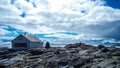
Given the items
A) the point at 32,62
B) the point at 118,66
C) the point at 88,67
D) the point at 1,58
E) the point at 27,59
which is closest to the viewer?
the point at 118,66

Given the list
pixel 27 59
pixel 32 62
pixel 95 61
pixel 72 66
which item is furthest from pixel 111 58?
pixel 27 59

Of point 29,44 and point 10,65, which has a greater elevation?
point 29,44

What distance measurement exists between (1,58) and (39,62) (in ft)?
63.2

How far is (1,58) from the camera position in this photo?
6731cm

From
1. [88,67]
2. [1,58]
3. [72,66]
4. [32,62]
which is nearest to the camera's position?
[88,67]

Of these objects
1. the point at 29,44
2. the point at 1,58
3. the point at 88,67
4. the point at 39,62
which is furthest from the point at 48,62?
the point at 29,44

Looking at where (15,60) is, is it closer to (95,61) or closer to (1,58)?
(1,58)

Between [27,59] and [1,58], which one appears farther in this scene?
[1,58]

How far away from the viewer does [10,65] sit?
57.8 m

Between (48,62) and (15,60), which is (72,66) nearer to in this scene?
(48,62)

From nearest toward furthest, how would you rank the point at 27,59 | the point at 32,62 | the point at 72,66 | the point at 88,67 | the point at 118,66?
the point at 118,66, the point at 88,67, the point at 72,66, the point at 32,62, the point at 27,59

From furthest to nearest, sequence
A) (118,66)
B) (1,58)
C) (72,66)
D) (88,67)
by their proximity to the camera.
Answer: (1,58)
(72,66)
(88,67)
(118,66)

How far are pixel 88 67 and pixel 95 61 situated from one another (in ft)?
10.4

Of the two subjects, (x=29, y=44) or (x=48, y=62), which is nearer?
(x=48, y=62)
